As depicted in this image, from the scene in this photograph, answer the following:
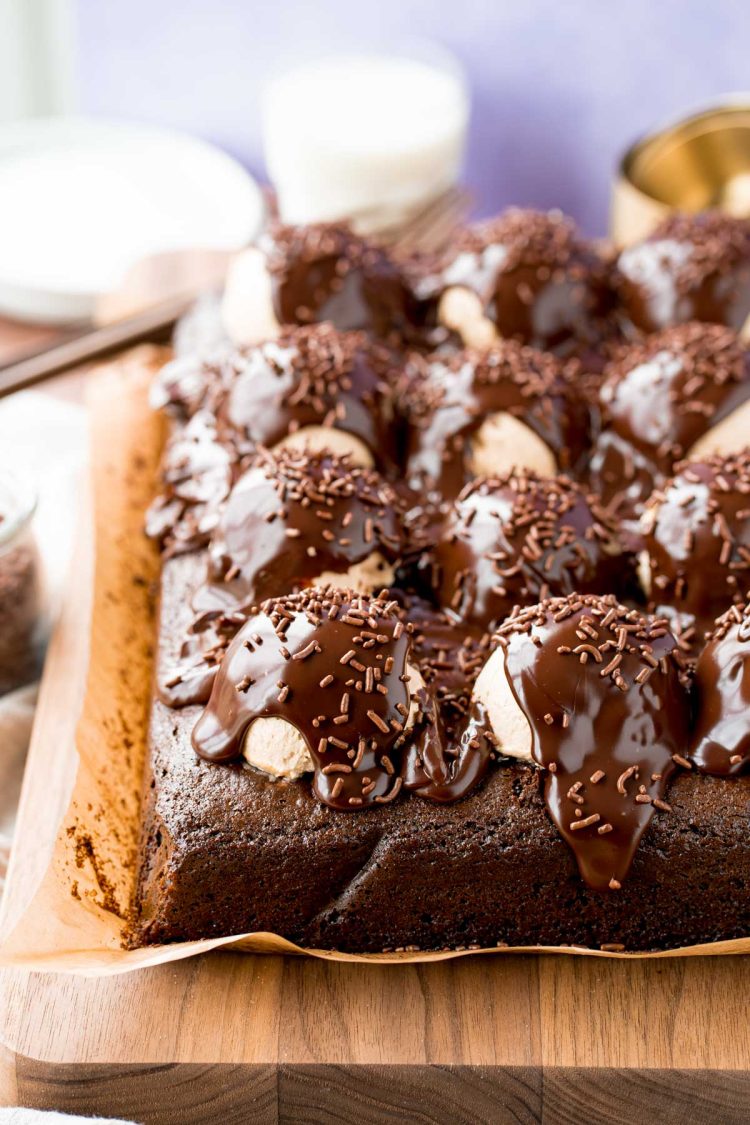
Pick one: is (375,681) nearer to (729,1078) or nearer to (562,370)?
(729,1078)

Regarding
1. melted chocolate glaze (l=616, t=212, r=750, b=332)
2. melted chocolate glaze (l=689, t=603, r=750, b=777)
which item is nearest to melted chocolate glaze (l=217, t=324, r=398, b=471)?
melted chocolate glaze (l=616, t=212, r=750, b=332)

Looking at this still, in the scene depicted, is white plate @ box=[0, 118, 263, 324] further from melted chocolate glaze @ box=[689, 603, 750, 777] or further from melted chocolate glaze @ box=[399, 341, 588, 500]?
melted chocolate glaze @ box=[689, 603, 750, 777]

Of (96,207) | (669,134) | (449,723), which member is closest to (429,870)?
(449,723)

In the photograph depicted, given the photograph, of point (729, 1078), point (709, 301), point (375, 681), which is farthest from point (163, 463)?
point (729, 1078)

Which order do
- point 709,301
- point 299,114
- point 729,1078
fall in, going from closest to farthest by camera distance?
point 729,1078
point 709,301
point 299,114

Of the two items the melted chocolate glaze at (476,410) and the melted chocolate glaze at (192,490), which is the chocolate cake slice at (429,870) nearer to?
the melted chocolate glaze at (192,490)

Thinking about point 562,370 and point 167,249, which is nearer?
point 562,370

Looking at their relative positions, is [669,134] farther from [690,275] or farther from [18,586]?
[18,586]
